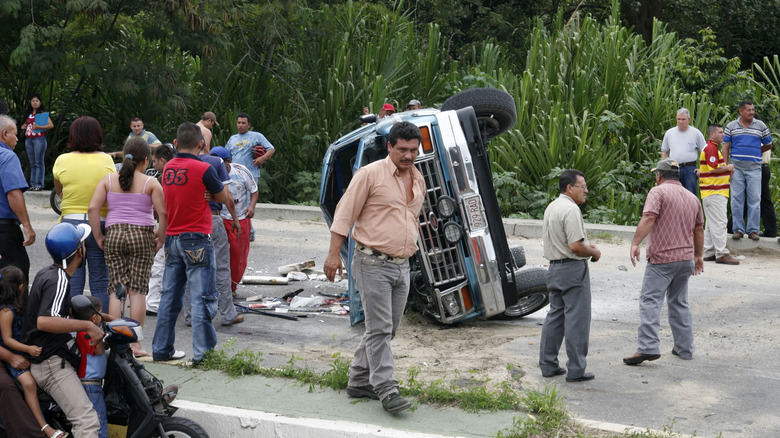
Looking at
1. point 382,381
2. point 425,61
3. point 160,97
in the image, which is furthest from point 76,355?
point 425,61

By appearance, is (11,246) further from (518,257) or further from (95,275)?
(518,257)

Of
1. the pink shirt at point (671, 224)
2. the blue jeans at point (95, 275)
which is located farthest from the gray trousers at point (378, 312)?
the pink shirt at point (671, 224)

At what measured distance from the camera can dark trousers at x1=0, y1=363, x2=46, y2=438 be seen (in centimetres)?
473

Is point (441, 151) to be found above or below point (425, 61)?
below

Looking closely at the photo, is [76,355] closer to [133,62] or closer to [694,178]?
[694,178]

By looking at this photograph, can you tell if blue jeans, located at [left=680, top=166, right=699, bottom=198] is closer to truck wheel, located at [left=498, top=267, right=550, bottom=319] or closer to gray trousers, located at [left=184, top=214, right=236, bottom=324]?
truck wheel, located at [left=498, top=267, right=550, bottom=319]

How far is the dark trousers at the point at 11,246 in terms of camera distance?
6664 mm

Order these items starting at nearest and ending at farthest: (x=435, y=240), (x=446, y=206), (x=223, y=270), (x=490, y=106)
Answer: (x=446, y=206) → (x=435, y=240) → (x=223, y=270) → (x=490, y=106)

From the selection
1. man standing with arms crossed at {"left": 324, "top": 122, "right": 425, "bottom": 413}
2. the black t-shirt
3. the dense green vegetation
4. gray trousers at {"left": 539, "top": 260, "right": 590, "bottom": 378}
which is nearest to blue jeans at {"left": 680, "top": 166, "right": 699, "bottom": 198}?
the dense green vegetation

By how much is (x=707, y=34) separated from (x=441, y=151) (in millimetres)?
11680

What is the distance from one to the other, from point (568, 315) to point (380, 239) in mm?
1783

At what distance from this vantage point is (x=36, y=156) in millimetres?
15992

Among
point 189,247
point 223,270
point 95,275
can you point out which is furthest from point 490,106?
point 95,275

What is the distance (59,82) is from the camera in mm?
17484
